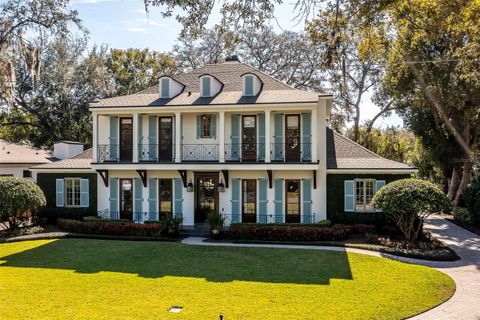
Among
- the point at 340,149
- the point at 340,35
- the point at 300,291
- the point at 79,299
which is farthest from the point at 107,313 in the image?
the point at 340,149

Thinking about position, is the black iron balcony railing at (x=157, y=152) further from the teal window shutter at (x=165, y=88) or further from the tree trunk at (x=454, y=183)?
the tree trunk at (x=454, y=183)

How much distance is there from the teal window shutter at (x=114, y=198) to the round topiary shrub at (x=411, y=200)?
1326cm

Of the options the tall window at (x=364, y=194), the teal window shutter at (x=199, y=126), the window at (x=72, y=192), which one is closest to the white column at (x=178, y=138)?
the teal window shutter at (x=199, y=126)

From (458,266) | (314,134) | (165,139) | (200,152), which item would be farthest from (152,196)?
(458,266)

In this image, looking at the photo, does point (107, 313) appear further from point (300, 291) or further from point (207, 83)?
point (207, 83)

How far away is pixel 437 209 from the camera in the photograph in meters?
15.6

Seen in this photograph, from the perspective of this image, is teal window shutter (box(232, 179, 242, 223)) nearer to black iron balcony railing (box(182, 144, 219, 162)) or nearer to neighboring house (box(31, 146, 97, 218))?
black iron balcony railing (box(182, 144, 219, 162))

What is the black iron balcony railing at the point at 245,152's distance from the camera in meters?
20.4

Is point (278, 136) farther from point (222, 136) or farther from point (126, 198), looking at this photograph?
point (126, 198)

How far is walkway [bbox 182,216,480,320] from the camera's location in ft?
32.0

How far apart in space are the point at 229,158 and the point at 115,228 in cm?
652

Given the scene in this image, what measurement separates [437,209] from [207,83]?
1255 cm

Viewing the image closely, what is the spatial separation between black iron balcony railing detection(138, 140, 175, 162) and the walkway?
5025mm

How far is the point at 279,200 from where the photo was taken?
2031 cm
